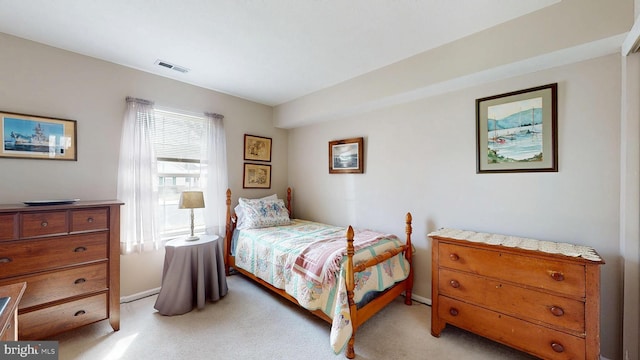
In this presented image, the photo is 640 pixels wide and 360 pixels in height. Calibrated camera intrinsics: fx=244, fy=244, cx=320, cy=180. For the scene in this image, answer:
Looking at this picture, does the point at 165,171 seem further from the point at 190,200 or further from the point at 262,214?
the point at 262,214

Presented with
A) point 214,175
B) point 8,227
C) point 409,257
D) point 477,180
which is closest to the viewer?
point 8,227

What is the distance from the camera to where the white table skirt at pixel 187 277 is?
95.0 inches

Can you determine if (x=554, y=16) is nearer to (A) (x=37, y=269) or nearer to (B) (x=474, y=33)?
(B) (x=474, y=33)

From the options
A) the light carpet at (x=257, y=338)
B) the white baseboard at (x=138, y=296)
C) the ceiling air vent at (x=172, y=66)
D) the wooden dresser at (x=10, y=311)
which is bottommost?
the light carpet at (x=257, y=338)

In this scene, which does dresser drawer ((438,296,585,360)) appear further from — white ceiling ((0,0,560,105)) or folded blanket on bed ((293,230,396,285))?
white ceiling ((0,0,560,105))

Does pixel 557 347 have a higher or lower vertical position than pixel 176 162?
lower

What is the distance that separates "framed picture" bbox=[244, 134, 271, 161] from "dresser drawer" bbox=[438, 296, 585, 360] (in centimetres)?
303

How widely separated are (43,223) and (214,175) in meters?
1.67

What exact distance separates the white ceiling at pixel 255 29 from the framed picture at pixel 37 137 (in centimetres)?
72

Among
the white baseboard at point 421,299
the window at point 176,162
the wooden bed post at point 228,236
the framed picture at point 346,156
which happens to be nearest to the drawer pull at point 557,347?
the white baseboard at point 421,299

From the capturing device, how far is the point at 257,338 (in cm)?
207

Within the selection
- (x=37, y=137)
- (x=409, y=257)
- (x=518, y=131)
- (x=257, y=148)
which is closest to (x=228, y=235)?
(x=257, y=148)

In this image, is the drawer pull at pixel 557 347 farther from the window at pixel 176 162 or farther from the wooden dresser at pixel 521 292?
the window at pixel 176 162

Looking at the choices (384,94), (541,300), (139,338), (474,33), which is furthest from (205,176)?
(541,300)
